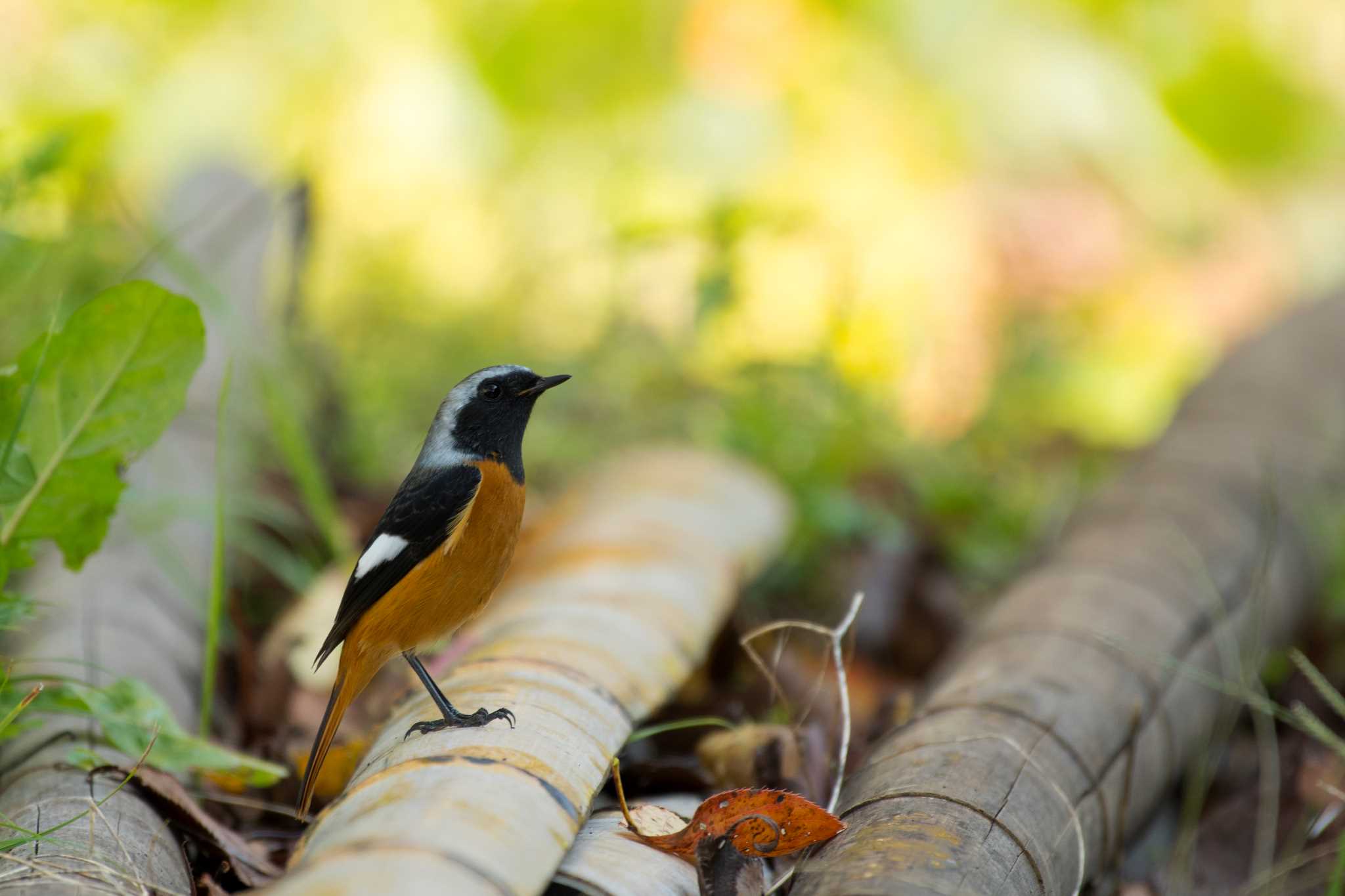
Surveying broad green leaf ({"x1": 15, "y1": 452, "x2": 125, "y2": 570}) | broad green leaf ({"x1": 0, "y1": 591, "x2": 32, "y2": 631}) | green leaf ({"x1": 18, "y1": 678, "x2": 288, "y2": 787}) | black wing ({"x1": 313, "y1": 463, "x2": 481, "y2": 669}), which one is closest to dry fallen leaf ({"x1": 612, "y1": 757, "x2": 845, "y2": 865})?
black wing ({"x1": 313, "y1": 463, "x2": 481, "y2": 669})

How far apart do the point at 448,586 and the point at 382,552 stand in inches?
6.2

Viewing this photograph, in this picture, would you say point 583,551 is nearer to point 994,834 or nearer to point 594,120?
point 994,834

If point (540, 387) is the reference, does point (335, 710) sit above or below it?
below

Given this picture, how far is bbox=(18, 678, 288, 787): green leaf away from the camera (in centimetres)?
213

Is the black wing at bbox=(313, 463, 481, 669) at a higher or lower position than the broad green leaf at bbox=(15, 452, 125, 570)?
lower

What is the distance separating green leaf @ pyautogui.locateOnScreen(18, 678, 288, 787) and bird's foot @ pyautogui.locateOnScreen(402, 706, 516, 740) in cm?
35

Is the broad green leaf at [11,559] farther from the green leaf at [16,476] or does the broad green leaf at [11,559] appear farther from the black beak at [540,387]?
the black beak at [540,387]

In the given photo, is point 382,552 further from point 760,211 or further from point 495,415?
point 760,211

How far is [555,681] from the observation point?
2.24m

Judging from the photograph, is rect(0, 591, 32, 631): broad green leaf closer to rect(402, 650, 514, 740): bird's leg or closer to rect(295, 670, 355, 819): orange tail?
rect(295, 670, 355, 819): orange tail

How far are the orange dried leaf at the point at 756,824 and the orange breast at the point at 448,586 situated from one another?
708 millimetres

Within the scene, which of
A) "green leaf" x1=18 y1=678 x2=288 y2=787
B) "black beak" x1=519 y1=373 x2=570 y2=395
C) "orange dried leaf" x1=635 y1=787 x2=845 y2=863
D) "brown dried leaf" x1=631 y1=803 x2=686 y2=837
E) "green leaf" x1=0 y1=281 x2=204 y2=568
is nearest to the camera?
"orange dried leaf" x1=635 y1=787 x2=845 y2=863

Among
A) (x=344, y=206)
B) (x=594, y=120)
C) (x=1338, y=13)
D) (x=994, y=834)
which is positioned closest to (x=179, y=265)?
(x=994, y=834)

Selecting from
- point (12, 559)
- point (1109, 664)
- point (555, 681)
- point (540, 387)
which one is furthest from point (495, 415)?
point (1109, 664)
